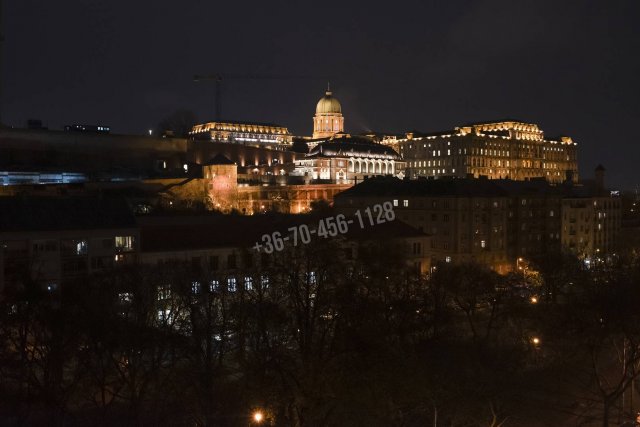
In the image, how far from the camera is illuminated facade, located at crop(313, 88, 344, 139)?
133 m

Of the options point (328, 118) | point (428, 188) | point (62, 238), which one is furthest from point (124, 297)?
point (328, 118)

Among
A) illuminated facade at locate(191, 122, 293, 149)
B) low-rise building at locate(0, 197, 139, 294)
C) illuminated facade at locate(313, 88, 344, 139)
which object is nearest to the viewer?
low-rise building at locate(0, 197, 139, 294)

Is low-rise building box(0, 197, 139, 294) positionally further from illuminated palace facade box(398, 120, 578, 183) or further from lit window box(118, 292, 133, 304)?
illuminated palace facade box(398, 120, 578, 183)

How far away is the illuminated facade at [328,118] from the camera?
437 ft

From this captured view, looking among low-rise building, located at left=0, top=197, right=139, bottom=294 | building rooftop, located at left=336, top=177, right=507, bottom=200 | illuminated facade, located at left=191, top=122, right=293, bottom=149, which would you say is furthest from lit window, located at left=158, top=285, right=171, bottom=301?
illuminated facade, located at left=191, top=122, right=293, bottom=149

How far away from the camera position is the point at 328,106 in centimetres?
13425

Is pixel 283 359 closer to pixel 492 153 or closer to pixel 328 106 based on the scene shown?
pixel 492 153

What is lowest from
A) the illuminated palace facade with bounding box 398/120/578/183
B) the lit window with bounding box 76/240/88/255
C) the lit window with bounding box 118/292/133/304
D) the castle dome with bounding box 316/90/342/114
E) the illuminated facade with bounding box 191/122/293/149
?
the lit window with bounding box 118/292/133/304

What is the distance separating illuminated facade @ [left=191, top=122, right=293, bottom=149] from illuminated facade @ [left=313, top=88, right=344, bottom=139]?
21.5ft

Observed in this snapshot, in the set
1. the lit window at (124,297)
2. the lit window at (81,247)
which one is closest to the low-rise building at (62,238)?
the lit window at (81,247)

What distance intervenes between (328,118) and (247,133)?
654 inches

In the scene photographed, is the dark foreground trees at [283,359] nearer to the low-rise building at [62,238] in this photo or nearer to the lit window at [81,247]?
the low-rise building at [62,238]

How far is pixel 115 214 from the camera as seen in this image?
30.0 meters

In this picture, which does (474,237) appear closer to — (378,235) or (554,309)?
(378,235)
